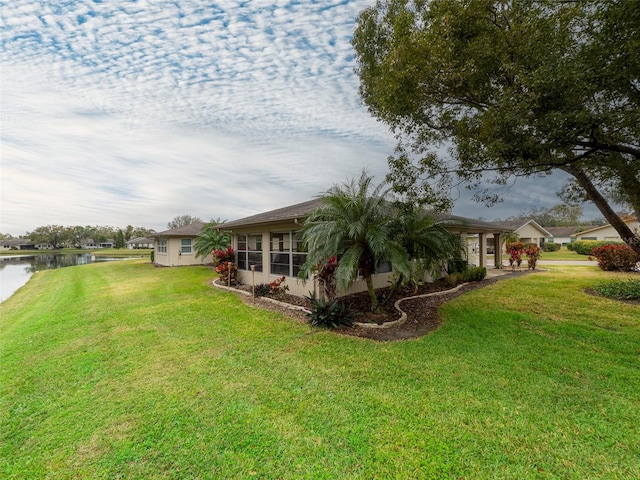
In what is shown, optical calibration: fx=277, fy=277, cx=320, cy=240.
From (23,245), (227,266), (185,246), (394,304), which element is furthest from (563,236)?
(23,245)

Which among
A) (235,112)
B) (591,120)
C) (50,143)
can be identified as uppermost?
(235,112)

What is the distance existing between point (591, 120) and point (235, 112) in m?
10.5

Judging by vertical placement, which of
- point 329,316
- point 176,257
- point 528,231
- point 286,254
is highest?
point 528,231

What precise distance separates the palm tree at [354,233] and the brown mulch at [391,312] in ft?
3.07

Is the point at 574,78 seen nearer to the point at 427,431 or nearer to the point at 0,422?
the point at 427,431

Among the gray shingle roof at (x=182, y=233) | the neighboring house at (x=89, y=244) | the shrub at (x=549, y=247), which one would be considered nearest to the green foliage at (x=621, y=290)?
the gray shingle roof at (x=182, y=233)

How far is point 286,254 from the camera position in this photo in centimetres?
989

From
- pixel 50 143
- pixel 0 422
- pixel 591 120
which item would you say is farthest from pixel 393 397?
pixel 50 143

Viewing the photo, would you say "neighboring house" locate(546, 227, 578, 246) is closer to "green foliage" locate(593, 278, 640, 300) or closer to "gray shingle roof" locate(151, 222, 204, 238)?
"green foliage" locate(593, 278, 640, 300)

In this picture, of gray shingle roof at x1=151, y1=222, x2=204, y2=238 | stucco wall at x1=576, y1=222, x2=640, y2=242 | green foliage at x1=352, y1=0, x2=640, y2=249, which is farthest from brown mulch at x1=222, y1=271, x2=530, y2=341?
stucco wall at x1=576, y1=222, x2=640, y2=242

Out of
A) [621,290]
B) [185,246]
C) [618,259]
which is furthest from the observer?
[185,246]

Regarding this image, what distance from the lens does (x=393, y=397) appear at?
3682 millimetres

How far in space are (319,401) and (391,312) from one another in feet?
14.4

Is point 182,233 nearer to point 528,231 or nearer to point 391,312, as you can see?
point 391,312
